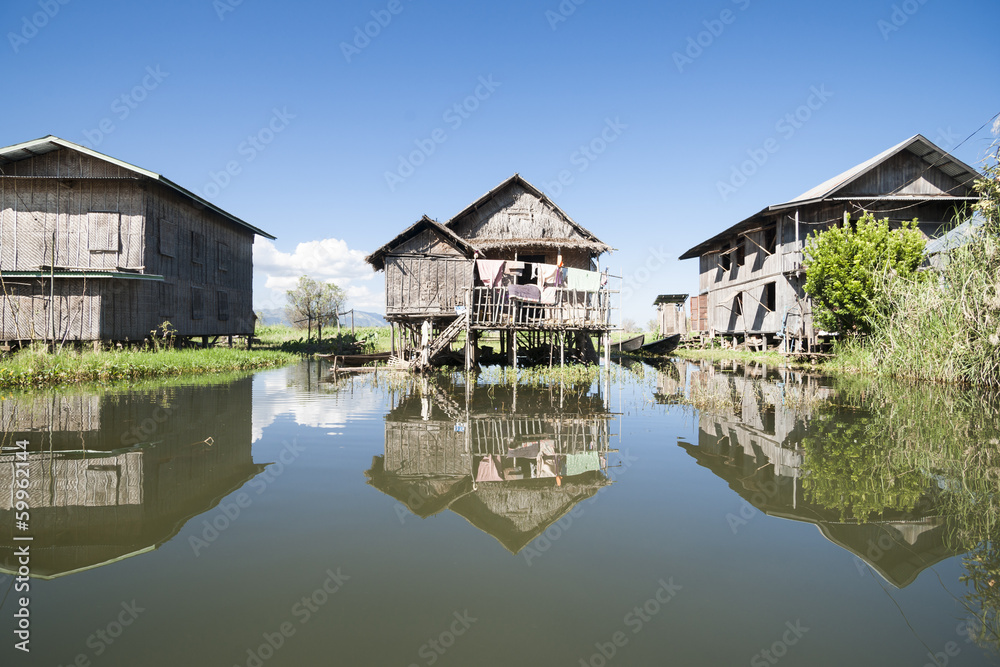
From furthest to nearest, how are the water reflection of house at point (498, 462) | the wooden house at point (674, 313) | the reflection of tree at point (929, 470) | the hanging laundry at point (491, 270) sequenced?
the wooden house at point (674, 313) → the hanging laundry at point (491, 270) → the water reflection of house at point (498, 462) → the reflection of tree at point (929, 470)

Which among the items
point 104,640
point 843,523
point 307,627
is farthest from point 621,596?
point 104,640

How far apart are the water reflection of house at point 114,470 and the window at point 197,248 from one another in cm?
1146

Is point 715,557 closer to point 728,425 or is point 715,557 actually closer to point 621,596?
point 621,596

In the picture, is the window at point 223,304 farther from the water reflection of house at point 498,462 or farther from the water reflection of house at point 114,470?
the water reflection of house at point 498,462

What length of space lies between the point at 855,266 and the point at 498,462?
15.4m

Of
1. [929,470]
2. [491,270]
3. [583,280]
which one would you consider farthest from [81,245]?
[929,470]

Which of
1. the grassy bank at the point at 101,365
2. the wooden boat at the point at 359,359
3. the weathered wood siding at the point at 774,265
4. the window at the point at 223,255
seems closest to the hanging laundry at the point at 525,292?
the wooden boat at the point at 359,359

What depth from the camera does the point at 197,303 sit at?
20.0 metres

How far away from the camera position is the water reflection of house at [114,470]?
3811 millimetres

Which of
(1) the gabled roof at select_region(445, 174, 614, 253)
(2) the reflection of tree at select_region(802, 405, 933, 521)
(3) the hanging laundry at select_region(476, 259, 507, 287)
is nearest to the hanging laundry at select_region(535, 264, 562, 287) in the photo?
(3) the hanging laundry at select_region(476, 259, 507, 287)

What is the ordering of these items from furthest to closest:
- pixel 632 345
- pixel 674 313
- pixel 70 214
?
1. pixel 674 313
2. pixel 632 345
3. pixel 70 214

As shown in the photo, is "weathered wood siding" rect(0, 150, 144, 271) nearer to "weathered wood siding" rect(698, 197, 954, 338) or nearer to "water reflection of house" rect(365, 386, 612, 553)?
"water reflection of house" rect(365, 386, 612, 553)

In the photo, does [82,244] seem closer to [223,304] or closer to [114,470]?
[223,304]

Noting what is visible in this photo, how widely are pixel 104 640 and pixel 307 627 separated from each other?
1.03 meters
